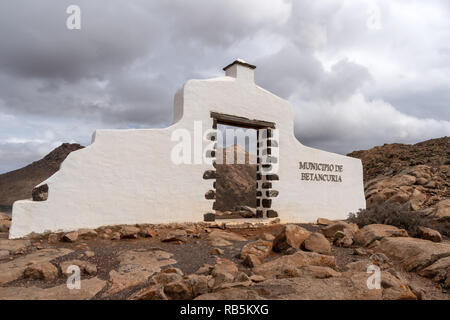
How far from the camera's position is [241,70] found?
9.00 meters

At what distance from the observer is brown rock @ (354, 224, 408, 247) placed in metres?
5.77

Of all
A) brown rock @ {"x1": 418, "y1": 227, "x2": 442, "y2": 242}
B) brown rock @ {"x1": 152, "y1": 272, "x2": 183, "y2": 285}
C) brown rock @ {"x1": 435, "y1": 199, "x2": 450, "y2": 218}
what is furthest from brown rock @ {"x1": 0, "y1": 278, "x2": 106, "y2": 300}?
brown rock @ {"x1": 435, "y1": 199, "x2": 450, "y2": 218}

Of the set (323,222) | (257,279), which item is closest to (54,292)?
(257,279)

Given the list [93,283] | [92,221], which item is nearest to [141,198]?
[92,221]

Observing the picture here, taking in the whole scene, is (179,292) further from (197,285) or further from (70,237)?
(70,237)

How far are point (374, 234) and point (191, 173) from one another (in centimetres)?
443

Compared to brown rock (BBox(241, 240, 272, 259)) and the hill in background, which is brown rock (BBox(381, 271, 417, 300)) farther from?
the hill in background

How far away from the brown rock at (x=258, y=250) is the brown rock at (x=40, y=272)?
8.87 feet

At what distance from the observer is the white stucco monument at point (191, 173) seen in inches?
246

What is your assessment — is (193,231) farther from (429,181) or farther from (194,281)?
(429,181)

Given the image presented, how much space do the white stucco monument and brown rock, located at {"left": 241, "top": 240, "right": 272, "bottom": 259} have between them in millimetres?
2919

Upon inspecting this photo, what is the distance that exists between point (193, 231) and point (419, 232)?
5001mm

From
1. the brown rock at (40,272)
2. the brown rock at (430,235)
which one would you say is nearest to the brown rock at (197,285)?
the brown rock at (40,272)

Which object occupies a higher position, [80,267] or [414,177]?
[414,177]
